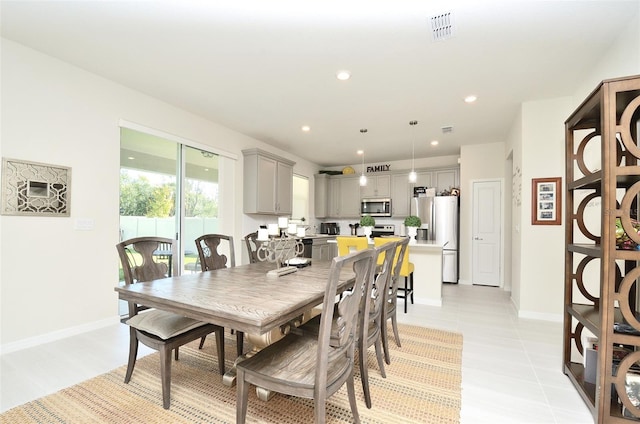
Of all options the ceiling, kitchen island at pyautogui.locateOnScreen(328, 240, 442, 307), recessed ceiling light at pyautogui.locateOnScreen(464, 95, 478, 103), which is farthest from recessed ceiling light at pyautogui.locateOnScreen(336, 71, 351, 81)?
kitchen island at pyautogui.locateOnScreen(328, 240, 442, 307)

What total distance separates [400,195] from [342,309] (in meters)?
5.30

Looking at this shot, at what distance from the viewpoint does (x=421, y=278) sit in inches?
161

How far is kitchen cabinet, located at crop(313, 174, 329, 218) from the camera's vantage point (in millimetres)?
7000

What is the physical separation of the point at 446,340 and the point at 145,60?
12.7 feet

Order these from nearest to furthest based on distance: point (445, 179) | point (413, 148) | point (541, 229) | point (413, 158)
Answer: point (541, 229) → point (413, 148) → point (445, 179) → point (413, 158)

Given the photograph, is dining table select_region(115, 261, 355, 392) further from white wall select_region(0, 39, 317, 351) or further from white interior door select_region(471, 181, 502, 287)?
white interior door select_region(471, 181, 502, 287)

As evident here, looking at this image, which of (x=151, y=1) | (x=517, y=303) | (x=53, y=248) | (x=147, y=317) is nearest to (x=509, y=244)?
(x=517, y=303)

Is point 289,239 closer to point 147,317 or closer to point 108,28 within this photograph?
point 147,317

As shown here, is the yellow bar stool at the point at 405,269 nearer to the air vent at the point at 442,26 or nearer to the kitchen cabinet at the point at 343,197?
the air vent at the point at 442,26

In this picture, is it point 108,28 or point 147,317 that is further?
point 108,28

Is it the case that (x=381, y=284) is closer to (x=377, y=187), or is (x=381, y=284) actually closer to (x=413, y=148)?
(x=413, y=148)

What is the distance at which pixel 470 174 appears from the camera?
5328 millimetres

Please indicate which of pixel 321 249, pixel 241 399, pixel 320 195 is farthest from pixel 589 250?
pixel 320 195

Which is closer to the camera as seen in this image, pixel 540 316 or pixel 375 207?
pixel 540 316
